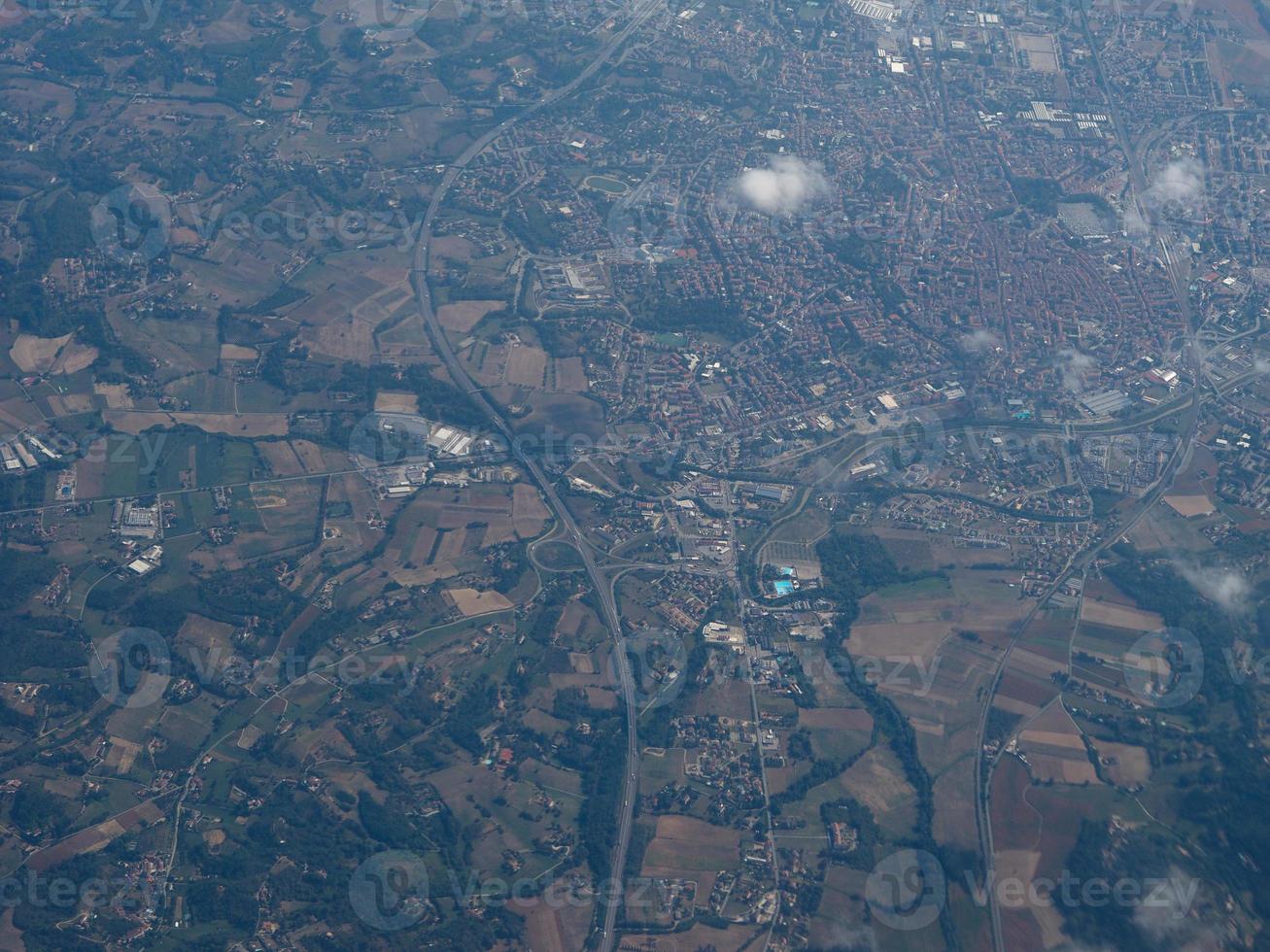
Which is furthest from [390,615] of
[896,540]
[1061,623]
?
[1061,623]

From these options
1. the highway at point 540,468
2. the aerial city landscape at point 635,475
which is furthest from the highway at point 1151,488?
the highway at point 540,468

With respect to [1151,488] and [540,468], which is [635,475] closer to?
[540,468]

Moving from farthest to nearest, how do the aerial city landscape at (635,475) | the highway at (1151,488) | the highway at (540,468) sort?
1. the highway at (1151,488)
2. the highway at (540,468)
3. the aerial city landscape at (635,475)

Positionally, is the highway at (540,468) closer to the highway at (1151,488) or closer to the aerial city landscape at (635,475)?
the aerial city landscape at (635,475)

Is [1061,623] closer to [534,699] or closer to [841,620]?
[841,620]

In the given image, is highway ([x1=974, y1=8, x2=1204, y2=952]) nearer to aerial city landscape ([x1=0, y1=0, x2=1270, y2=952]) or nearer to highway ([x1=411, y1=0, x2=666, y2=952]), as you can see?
aerial city landscape ([x1=0, y1=0, x2=1270, y2=952])
